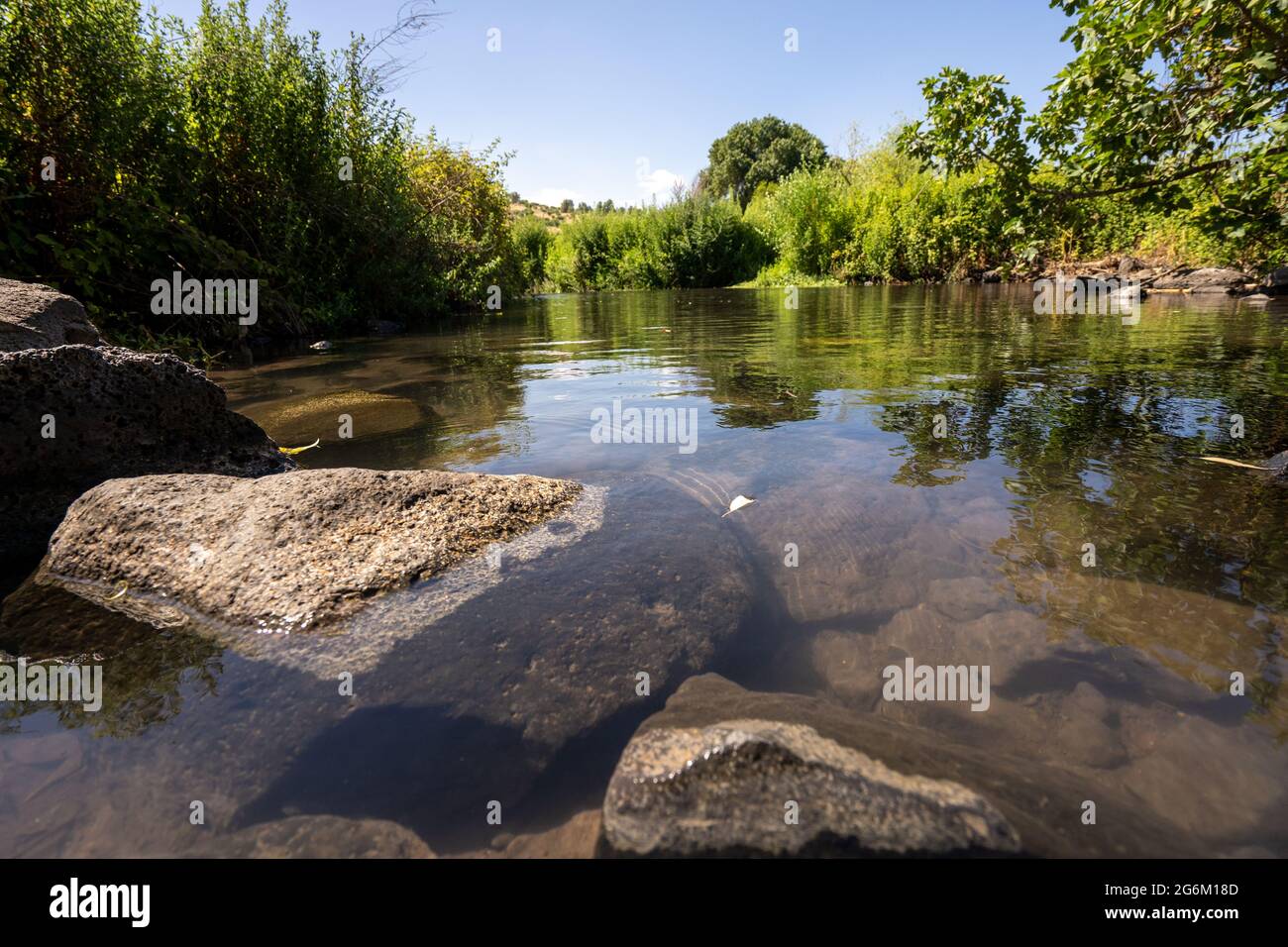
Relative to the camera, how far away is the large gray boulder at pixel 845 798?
1611 millimetres

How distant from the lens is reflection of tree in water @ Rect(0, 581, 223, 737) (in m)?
2.35

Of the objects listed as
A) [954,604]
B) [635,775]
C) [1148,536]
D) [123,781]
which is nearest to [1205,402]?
[1148,536]

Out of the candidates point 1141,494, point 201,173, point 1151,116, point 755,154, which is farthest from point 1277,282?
point 755,154

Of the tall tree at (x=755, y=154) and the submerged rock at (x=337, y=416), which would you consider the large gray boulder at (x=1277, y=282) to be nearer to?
the submerged rock at (x=337, y=416)

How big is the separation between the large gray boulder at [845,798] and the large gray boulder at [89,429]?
4222 mm

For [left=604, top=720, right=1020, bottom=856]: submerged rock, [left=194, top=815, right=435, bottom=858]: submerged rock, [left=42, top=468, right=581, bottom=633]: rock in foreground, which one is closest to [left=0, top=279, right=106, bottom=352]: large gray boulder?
[left=42, top=468, right=581, bottom=633]: rock in foreground

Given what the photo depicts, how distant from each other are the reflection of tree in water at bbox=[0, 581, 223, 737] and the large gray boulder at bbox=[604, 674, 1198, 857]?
1891mm

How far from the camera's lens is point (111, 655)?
2664 mm

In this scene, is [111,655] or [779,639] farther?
[779,639]

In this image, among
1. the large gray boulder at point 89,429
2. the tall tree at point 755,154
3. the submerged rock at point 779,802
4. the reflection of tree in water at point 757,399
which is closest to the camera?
the submerged rock at point 779,802

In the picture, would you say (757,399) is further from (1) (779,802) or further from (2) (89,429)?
(2) (89,429)

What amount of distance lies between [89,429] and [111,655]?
2.22 m

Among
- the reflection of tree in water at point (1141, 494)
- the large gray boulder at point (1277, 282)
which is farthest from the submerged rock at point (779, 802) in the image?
the large gray boulder at point (1277, 282)

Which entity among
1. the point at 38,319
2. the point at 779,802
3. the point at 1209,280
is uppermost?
the point at 1209,280
